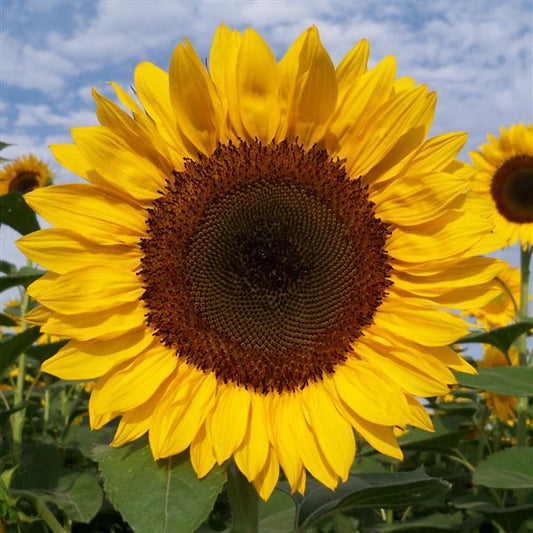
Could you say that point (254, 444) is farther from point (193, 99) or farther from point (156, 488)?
point (193, 99)

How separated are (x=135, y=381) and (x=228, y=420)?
1.02 feet

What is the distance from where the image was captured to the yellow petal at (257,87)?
2.18 meters

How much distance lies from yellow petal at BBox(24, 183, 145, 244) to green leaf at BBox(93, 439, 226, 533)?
2.18 feet

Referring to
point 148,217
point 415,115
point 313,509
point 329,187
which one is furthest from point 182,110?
point 313,509

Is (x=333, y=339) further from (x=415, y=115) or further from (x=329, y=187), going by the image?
(x=415, y=115)

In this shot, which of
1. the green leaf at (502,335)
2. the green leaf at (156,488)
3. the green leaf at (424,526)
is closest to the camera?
the green leaf at (156,488)

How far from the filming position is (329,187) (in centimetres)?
245

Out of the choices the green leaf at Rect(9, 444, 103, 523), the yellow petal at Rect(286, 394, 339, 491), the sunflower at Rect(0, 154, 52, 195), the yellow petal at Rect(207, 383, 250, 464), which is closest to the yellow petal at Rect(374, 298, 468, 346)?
the yellow petal at Rect(286, 394, 339, 491)

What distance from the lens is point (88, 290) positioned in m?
2.30

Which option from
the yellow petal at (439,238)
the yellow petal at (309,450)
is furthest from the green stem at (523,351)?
the yellow petal at (309,450)

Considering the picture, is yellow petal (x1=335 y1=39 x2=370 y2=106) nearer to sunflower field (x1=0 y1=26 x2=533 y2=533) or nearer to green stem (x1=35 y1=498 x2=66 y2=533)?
sunflower field (x1=0 y1=26 x2=533 y2=533)

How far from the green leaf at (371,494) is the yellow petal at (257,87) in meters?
1.16

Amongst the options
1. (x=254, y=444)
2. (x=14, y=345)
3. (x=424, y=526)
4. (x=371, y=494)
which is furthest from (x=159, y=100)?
(x=424, y=526)

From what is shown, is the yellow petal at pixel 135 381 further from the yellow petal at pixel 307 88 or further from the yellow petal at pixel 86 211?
the yellow petal at pixel 307 88
